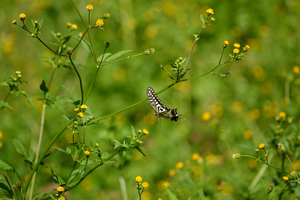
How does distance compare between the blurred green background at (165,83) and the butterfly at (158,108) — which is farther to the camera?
the blurred green background at (165,83)

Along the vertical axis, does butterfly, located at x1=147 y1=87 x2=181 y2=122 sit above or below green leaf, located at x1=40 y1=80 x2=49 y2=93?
below

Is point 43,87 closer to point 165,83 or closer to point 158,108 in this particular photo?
point 158,108

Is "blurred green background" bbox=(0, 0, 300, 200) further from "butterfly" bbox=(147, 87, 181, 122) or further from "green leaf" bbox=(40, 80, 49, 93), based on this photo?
"green leaf" bbox=(40, 80, 49, 93)

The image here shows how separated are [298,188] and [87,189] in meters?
2.44

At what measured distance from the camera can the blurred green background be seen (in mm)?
3562

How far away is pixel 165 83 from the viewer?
4.61m

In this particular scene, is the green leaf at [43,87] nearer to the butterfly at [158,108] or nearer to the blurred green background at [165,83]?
the butterfly at [158,108]

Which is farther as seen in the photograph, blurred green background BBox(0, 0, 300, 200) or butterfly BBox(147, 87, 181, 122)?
blurred green background BBox(0, 0, 300, 200)

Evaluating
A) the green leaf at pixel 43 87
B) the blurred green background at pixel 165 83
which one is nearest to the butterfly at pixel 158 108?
the green leaf at pixel 43 87

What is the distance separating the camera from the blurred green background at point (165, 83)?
356cm

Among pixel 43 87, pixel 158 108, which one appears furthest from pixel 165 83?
pixel 43 87

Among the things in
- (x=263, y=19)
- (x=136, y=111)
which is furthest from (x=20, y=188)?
(x=263, y=19)

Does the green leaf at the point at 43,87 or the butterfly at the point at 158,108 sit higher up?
the green leaf at the point at 43,87

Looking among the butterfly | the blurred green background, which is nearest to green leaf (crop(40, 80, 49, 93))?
the butterfly
